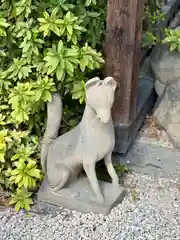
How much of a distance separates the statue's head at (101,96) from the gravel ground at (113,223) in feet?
2.13

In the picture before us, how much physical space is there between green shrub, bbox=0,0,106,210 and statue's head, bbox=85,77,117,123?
235mm

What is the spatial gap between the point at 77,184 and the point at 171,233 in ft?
2.12

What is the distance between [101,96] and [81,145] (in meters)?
0.40

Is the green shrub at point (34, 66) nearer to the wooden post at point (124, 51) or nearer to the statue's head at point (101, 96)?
the wooden post at point (124, 51)

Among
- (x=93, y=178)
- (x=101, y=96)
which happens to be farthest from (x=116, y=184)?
(x=101, y=96)

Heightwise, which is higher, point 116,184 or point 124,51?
point 124,51

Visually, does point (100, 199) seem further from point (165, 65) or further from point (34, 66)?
point (165, 65)

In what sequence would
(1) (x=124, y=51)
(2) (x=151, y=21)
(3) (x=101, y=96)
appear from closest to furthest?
(3) (x=101, y=96), (1) (x=124, y=51), (2) (x=151, y=21)

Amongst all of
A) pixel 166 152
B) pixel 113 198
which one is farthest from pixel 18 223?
pixel 166 152

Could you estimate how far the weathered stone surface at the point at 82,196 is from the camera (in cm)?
339

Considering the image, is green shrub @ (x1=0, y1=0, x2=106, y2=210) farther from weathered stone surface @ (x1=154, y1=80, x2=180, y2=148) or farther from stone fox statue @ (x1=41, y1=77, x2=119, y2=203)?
weathered stone surface @ (x1=154, y1=80, x2=180, y2=148)

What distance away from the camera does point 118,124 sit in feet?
12.3

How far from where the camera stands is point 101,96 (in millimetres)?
3066

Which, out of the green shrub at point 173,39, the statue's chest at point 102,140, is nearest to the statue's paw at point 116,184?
the statue's chest at point 102,140
